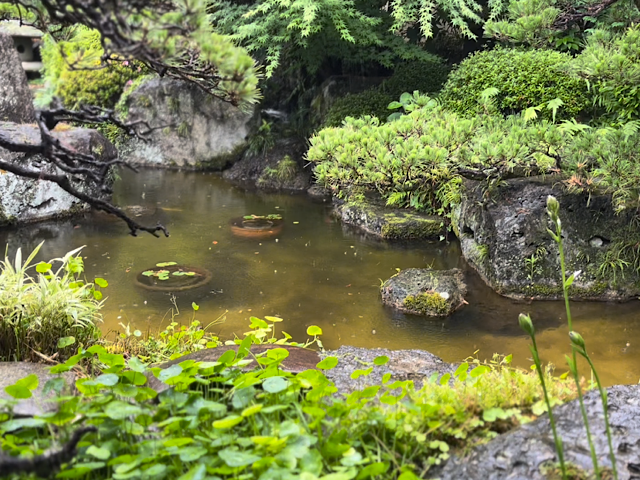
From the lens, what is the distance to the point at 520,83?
20.2 feet

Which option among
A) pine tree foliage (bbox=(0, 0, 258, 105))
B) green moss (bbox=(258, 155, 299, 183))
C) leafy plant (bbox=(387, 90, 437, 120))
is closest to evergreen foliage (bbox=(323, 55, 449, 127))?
leafy plant (bbox=(387, 90, 437, 120))

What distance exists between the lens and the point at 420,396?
208 centimetres

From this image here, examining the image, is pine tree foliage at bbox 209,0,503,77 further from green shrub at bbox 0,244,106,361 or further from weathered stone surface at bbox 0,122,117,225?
green shrub at bbox 0,244,106,361

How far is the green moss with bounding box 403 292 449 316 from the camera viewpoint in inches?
192

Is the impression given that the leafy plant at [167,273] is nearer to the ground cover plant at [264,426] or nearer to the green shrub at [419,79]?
the ground cover plant at [264,426]

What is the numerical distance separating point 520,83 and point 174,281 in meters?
4.22

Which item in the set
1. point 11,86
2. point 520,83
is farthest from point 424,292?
point 11,86

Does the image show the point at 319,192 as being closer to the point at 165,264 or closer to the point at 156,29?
the point at 165,264

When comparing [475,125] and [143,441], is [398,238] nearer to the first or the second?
[475,125]

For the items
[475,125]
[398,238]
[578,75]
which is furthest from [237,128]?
[578,75]

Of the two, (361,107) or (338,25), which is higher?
(338,25)

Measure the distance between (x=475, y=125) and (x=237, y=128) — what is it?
6210 millimetres

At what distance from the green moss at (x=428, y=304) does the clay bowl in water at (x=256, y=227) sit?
2645mm

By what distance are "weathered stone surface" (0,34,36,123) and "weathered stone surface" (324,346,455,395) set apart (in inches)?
272
